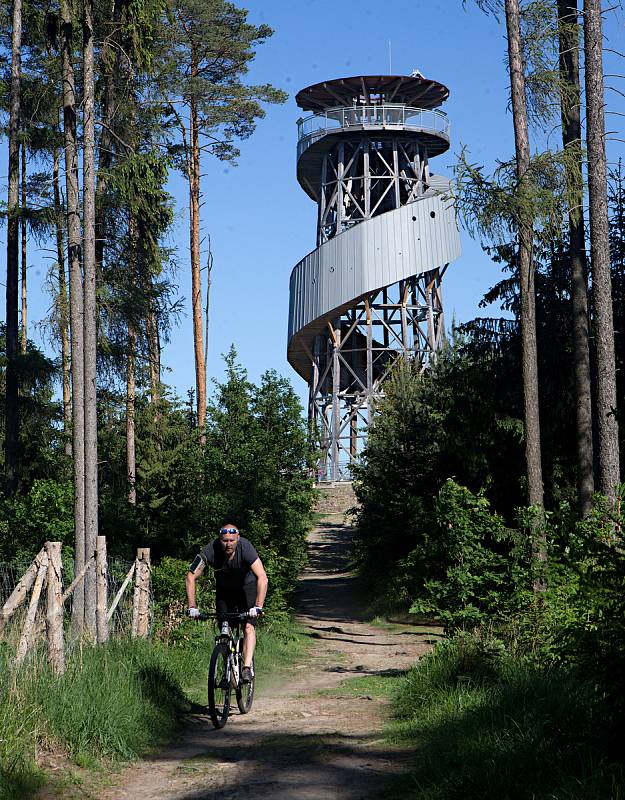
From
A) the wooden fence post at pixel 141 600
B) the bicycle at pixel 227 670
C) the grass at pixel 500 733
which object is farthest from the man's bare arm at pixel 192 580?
the wooden fence post at pixel 141 600

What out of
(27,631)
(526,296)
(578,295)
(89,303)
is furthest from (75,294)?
(578,295)

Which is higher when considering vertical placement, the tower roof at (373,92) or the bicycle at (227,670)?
the tower roof at (373,92)

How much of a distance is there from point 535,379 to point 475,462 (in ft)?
13.2

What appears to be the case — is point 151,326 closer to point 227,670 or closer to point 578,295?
point 578,295

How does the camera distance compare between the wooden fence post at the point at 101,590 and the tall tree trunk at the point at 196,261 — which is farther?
the tall tree trunk at the point at 196,261

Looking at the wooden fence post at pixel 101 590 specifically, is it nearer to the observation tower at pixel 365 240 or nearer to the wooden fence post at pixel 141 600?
the wooden fence post at pixel 141 600

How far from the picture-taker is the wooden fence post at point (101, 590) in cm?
1254

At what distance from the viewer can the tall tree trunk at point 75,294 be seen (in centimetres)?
1477

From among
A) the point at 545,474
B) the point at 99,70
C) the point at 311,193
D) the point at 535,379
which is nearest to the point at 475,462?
the point at 545,474

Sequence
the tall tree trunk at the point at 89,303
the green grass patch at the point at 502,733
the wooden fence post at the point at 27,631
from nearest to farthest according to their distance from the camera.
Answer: the green grass patch at the point at 502,733, the wooden fence post at the point at 27,631, the tall tree trunk at the point at 89,303

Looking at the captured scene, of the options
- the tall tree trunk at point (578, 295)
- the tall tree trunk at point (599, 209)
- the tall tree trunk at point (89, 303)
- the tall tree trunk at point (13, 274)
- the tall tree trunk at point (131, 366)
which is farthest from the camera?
the tall tree trunk at point (13, 274)

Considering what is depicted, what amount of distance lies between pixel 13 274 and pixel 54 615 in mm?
15879

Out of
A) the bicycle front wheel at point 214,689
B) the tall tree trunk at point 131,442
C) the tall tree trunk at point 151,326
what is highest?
the tall tree trunk at point 151,326

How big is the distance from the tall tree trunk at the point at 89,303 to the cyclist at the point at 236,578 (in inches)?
154
